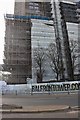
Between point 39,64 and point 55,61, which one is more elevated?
point 55,61

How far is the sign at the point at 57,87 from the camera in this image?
136ft

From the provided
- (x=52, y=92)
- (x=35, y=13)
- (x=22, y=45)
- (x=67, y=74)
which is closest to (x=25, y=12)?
(x=35, y=13)

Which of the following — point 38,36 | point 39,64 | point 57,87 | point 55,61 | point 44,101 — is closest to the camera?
point 44,101

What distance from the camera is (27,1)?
115000 millimetres

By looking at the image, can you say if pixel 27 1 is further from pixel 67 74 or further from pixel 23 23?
pixel 67 74

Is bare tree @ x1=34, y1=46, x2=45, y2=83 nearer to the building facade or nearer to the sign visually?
the building facade

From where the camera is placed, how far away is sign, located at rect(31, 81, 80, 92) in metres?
41.5

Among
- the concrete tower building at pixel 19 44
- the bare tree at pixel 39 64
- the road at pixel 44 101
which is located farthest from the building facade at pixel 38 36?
the road at pixel 44 101

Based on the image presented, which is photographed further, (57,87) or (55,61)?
(55,61)

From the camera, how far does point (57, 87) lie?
44.7 metres

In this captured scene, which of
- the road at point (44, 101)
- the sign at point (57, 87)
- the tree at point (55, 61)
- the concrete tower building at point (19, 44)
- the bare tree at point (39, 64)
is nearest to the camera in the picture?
the road at point (44, 101)

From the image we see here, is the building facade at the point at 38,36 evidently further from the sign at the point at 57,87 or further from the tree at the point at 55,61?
the sign at the point at 57,87

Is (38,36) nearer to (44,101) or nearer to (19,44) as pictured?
(19,44)

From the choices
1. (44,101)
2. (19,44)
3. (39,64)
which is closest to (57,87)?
(44,101)
